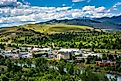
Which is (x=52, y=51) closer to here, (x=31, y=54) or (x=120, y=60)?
(x=31, y=54)

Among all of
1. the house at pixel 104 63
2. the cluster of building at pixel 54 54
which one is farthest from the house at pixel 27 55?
the house at pixel 104 63

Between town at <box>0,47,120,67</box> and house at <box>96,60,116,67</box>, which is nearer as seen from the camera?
house at <box>96,60,116,67</box>

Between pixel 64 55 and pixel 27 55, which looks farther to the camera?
pixel 27 55

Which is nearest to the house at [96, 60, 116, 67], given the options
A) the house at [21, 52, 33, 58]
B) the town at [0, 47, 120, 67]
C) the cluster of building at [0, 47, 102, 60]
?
the town at [0, 47, 120, 67]

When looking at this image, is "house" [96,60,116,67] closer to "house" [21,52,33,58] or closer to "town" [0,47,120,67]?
"town" [0,47,120,67]

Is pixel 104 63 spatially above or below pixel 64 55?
above

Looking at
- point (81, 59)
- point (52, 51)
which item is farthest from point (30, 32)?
point (81, 59)

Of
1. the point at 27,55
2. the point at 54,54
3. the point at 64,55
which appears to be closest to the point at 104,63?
the point at 64,55

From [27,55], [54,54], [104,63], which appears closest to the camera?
[104,63]

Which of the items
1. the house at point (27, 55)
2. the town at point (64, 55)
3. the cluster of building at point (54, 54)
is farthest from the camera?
the house at point (27, 55)

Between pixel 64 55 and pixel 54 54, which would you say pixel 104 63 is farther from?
pixel 54 54

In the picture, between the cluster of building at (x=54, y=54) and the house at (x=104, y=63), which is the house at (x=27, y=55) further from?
the house at (x=104, y=63)
